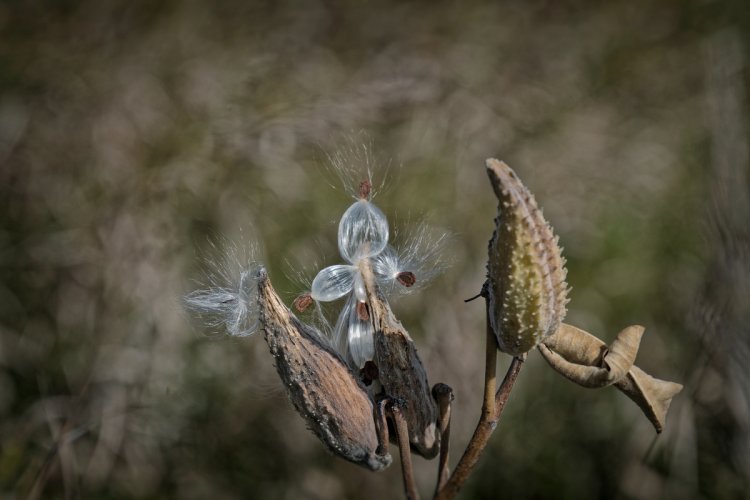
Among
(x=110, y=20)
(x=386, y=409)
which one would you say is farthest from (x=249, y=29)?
(x=386, y=409)

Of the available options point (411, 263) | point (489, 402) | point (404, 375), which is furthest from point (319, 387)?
point (411, 263)

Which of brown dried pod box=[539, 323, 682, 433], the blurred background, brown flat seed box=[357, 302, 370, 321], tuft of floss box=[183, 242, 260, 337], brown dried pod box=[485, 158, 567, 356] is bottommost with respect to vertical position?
the blurred background

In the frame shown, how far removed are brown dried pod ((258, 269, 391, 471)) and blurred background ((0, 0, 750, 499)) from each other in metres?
0.96

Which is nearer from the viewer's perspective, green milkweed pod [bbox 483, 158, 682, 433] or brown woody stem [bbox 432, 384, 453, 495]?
green milkweed pod [bbox 483, 158, 682, 433]

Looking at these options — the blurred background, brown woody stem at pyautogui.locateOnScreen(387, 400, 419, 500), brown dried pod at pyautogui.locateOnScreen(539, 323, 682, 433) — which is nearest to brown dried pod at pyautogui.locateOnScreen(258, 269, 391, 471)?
brown woody stem at pyautogui.locateOnScreen(387, 400, 419, 500)

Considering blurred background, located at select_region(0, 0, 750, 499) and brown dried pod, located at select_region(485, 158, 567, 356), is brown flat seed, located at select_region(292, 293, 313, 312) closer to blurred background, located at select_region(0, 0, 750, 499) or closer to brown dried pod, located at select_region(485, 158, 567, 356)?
brown dried pod, located at select_region(485, 158, 567, 356)

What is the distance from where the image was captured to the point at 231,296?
131 cm

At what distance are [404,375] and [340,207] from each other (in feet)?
6.20

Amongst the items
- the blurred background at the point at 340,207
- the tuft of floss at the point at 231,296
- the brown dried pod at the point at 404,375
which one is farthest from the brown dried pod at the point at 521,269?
the blurred background at the point at 340,207

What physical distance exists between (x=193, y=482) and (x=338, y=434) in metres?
1.64

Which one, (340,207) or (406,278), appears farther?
(340,207)

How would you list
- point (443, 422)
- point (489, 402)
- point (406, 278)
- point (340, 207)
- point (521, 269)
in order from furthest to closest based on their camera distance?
point (340, 207)
point (406, 278)
point (443, 422)
point (489, 402)
point (521, 269)

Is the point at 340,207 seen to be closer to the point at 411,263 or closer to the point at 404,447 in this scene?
the point at 411,263

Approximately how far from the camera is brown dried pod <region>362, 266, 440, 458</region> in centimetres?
114
